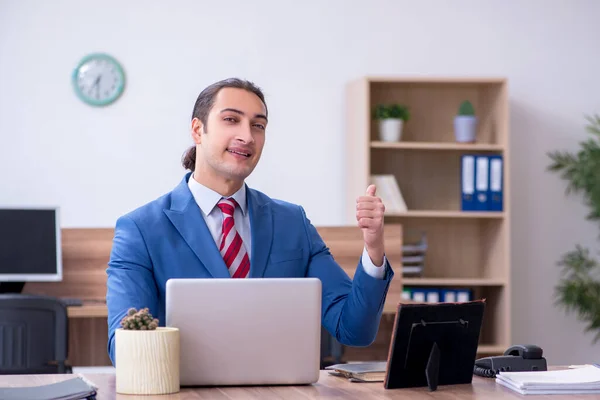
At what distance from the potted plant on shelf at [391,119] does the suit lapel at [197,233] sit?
2.93m

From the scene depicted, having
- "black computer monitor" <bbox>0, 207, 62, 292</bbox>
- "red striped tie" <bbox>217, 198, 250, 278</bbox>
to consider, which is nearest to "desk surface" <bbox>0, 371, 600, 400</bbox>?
"red striped tie" <bbox>217, 198, 250, 278</bbox>

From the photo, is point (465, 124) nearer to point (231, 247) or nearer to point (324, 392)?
point (231, 247)

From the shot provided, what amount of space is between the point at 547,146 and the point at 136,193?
97.8 inches

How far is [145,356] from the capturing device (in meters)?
1.75

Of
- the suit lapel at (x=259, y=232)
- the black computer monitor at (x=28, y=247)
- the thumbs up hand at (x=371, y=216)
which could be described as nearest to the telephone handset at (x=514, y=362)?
the thumbs up hand at (x=371, y=216)

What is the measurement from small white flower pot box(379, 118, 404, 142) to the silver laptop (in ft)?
10.7

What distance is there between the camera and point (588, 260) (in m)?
5.35

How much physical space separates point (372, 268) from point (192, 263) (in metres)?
0.45

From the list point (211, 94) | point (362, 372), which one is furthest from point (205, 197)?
point (362, 372)

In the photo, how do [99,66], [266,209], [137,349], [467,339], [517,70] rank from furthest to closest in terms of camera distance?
[517,70] < [99,66] < [266,209] < [467,339] < [137,349]

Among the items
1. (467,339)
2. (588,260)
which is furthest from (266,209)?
(588,260)

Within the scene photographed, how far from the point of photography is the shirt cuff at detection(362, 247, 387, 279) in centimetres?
210

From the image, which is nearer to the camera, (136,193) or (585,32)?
(136,193)

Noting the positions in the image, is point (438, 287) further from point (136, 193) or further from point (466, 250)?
point (136, 193)
